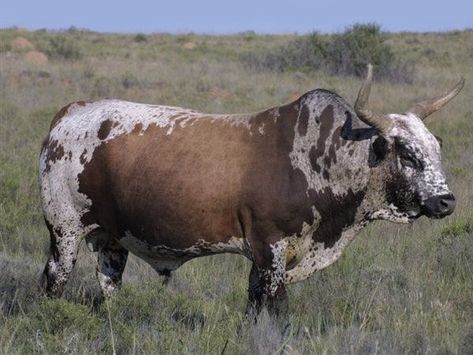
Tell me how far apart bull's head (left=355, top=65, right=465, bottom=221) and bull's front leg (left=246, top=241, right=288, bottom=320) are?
770 mm

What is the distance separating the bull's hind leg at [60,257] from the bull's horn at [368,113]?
7.39 ft

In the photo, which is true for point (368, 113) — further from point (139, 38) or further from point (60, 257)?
point (139, 38)

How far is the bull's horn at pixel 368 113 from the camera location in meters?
4.62

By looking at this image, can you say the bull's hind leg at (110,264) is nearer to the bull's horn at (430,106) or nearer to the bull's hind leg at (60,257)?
the bull's hind leg at (60,257)

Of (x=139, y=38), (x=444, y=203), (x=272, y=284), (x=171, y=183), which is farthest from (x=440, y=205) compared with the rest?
(x=139, y=38)

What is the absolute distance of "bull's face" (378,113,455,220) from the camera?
15.3 feet

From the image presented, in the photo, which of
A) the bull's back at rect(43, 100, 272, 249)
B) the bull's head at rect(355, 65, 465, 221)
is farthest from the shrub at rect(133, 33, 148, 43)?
the bull's head at rect(355, 65, 465, 221)

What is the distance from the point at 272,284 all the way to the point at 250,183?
639mm

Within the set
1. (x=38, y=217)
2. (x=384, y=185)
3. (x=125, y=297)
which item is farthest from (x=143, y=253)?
(x=38, y=217)

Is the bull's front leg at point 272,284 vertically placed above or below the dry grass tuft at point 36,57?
below

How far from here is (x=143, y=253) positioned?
5.65 metres

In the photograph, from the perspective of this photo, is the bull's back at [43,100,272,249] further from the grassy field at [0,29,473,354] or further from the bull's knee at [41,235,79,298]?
the grassy field at [0,29,473,354]

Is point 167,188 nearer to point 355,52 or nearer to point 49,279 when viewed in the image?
point 49,279

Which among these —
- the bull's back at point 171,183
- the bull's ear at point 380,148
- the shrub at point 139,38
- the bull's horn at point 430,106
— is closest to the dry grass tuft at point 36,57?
the shrub at point 139,38
